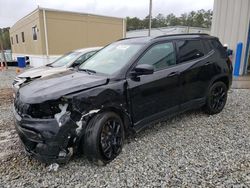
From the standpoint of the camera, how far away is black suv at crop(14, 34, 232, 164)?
8.34 feet

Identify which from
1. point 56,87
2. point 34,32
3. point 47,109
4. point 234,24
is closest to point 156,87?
point 56,87

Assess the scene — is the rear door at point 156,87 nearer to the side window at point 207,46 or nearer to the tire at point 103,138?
the tire at point 103,138

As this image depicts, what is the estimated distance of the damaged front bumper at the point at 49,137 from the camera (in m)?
2.47

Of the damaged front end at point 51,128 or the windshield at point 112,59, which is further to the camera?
the windshield at point 112,59

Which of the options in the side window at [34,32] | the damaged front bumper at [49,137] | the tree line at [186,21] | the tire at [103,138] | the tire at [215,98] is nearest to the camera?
the damaged front bumper at [49,137]

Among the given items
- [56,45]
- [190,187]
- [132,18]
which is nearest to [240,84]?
[190,187]

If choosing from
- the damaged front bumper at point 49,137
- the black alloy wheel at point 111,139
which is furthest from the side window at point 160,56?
the damaged front bumper at point 49,137

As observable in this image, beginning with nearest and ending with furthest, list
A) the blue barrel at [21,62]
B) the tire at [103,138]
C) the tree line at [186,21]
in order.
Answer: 1. the tire at [103,138]
2. the blue barrel at [21,62]
3. the tree line at [186,21]

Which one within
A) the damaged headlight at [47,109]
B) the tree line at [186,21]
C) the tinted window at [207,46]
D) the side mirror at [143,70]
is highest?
the tree line at [186,21]

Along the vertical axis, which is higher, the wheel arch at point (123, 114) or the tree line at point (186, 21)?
the tree line at point (186, 21)

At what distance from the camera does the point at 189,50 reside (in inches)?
159

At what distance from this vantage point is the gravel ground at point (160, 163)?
2.54 metres

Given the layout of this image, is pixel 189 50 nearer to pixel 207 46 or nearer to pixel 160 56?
pixel 207 46

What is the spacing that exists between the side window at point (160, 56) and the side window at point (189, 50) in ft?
0.68
